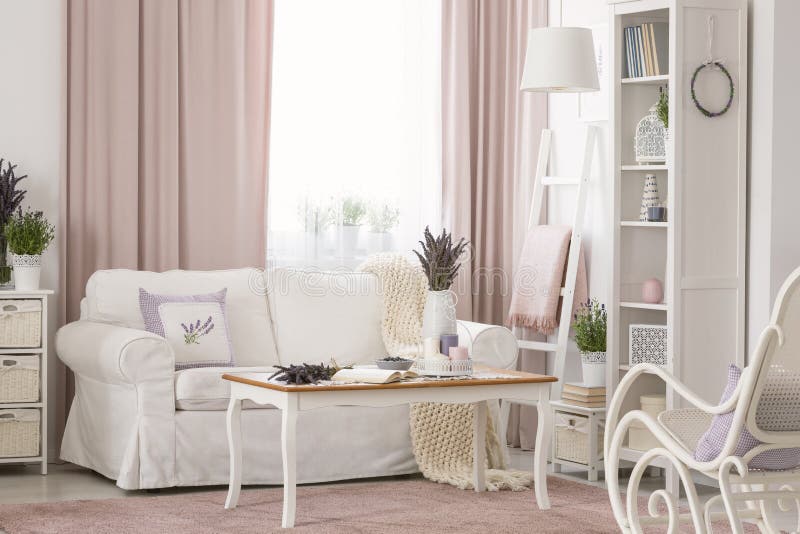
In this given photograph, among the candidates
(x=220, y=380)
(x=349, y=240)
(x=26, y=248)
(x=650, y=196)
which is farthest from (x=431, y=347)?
(x=26, y=248)

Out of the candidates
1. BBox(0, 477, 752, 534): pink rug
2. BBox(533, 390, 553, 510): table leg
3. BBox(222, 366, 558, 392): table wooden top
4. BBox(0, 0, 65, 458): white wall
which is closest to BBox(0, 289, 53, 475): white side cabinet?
BBox(0, 0, 65, 458): white wall

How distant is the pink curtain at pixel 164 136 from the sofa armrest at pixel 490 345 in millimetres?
1162

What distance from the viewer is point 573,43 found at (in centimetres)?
489

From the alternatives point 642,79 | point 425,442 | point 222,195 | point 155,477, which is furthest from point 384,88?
point 155,477

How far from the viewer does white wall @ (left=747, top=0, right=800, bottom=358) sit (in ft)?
14.6

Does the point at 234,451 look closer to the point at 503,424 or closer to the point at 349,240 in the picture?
the point at 503,424

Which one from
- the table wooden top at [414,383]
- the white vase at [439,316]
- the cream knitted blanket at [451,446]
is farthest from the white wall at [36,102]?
the white vase at [439,316]

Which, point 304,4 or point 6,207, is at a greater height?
point 304,4

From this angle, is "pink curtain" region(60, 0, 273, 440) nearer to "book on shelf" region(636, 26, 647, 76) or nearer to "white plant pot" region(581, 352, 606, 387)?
"white plant pot" region(581, 352, 606, 387)

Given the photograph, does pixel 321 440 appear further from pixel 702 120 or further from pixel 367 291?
pixel 702 120

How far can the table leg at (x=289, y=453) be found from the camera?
12.2 feet

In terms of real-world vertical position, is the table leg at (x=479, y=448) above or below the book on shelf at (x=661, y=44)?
below

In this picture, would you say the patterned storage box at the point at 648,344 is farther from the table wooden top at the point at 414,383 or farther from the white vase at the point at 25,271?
the white vase at the point at 25,271

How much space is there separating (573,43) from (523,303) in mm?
1366
